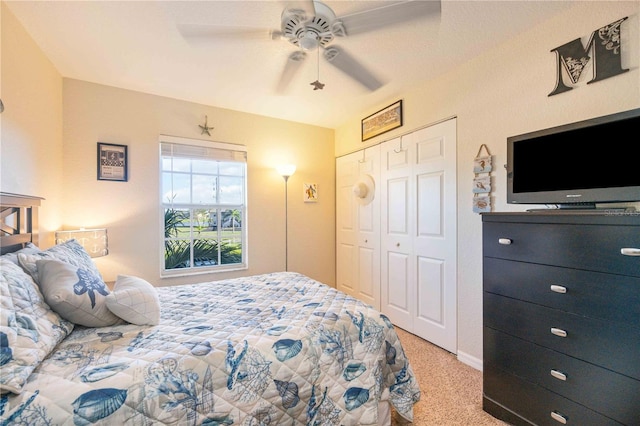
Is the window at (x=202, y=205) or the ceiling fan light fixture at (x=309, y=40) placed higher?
the ceiling fan light fixture at (x=309, y=40)

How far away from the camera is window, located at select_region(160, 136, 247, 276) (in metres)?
3.00

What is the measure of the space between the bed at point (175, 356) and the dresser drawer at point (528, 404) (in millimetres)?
510

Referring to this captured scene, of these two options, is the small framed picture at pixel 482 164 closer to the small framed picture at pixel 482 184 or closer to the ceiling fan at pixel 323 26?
the small framed picture at pixel 482 184

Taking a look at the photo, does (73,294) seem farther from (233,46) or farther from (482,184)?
(482,184)

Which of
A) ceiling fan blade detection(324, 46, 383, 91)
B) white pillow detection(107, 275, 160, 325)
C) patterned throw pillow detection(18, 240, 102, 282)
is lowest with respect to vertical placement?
white pillow detection(107, 275, 160, 325)

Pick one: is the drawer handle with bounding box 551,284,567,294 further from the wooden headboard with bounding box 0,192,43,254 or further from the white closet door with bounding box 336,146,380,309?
the wooden headboard with bounding box 0,192,43,254

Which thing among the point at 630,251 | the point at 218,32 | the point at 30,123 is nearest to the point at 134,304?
the point at 218,32

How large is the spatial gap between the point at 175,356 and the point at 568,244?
1.89 metres

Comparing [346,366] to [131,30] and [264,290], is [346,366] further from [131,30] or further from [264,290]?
[131,30]

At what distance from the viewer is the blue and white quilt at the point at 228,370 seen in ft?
2.93

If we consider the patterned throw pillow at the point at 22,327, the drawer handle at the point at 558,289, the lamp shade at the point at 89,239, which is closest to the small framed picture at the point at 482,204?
the drawer handle at the point at 558,289

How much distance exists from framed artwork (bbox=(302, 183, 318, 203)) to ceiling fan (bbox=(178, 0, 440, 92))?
1981 mm

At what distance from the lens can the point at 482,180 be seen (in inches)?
83.7

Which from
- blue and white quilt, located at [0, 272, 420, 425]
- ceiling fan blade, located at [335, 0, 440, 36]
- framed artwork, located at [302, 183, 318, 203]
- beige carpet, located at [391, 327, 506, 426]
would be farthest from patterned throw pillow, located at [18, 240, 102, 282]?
framed artwork, located at [302, 183, 318, 203]
